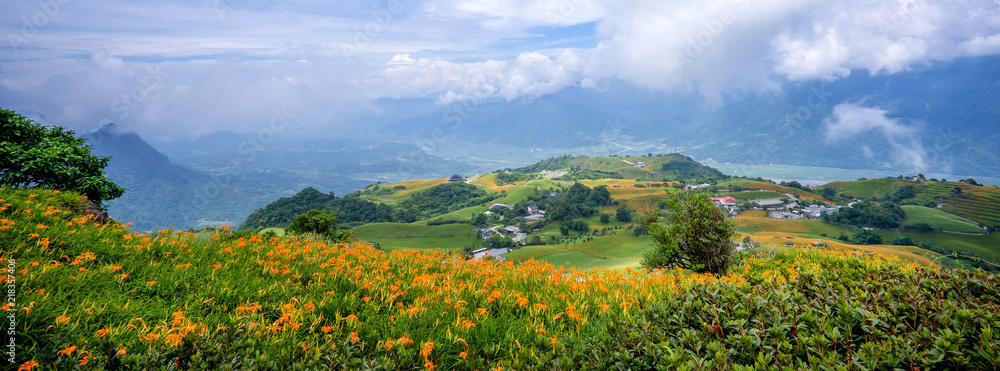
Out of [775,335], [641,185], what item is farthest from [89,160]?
[641,185]

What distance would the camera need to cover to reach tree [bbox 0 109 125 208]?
7.89 metres

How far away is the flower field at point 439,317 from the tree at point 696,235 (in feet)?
12.9

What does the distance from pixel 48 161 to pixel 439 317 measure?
34.5 ft

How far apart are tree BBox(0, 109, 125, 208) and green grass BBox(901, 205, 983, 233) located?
120 metres

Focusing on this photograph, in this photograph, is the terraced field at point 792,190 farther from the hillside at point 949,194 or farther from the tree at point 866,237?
the tree at point 866,237

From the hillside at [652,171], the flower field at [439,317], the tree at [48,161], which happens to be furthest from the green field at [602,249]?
the hillside at [652,171]

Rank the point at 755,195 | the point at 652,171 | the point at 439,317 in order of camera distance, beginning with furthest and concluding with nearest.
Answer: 1. the point at 652,171
2. the point at 755,195
3. the point at 439,317

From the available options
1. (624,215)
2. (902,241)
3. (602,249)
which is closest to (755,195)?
(902,241)

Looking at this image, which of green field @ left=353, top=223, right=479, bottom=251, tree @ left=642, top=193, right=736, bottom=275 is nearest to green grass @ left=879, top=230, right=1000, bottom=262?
green field @ left=353, top=223, right=479, bottom=251

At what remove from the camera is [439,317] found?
142 inches

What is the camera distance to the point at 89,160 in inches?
371

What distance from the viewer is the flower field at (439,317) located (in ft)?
7.76

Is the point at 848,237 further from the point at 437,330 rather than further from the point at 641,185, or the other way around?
the point at 437,330

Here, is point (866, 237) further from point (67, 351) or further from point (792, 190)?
point (67, 351)
